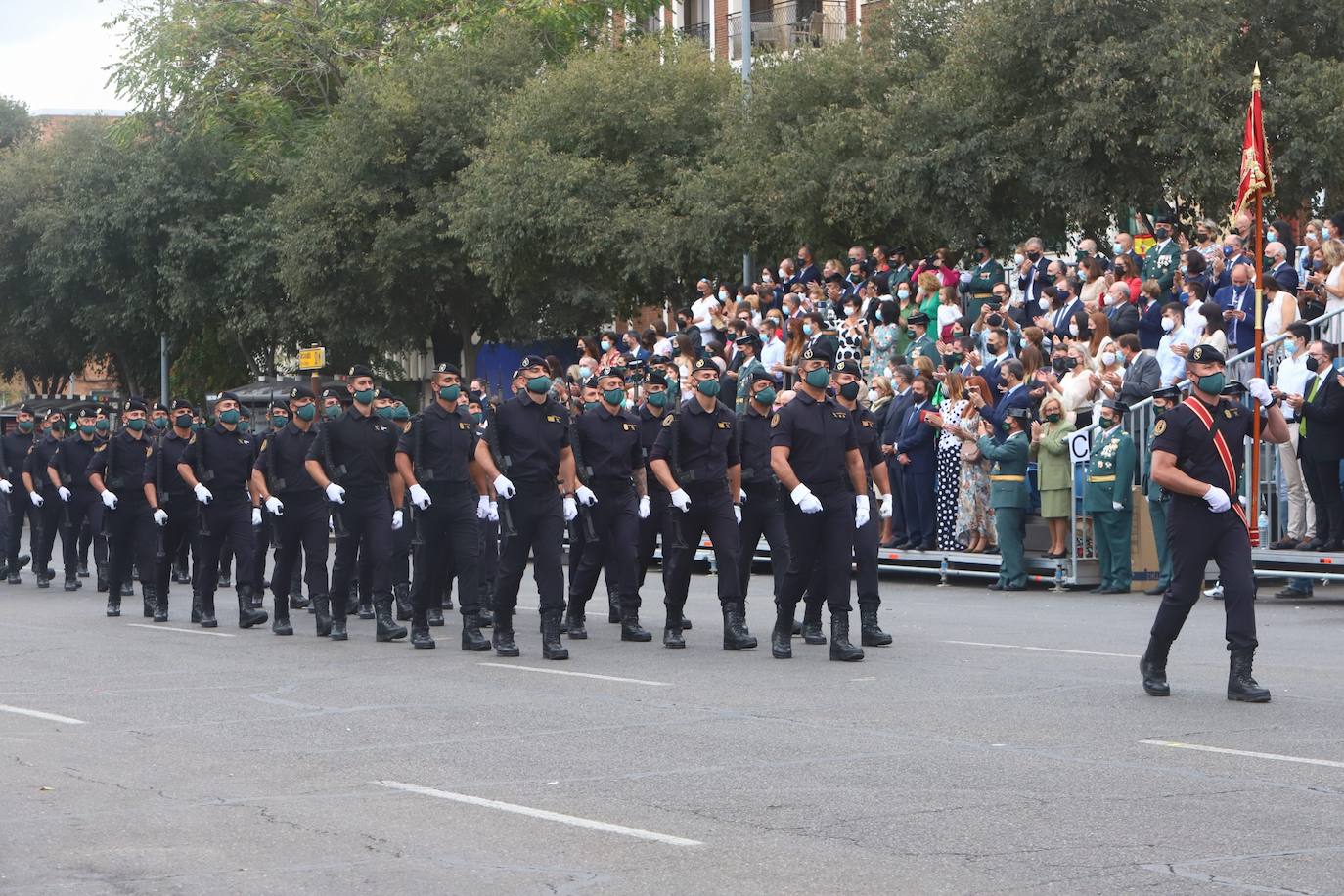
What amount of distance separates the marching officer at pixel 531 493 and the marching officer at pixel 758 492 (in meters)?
1.41

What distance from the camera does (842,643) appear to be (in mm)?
13086

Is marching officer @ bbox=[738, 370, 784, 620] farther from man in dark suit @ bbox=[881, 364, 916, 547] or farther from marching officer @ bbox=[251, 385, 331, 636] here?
man in dark suit @ bbox=[881, 364, 916, 547]

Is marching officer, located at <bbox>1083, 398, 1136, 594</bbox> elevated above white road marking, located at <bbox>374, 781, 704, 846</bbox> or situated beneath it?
elevated above

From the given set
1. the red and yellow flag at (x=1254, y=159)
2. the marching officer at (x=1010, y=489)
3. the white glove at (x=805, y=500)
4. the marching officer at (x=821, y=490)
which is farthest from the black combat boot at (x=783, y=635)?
the red and yellow flag at (x=1254, y=159)

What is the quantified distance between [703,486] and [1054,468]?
592 centimetres

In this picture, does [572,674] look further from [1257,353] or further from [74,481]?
[74,481]

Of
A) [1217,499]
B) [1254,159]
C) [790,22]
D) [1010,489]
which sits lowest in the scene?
[1217,499]

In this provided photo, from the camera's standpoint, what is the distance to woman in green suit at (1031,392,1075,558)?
738 inches

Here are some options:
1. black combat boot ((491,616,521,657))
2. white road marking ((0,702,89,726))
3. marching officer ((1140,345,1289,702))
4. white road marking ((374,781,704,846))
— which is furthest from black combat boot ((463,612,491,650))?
white road marking ((374,781,704,846))

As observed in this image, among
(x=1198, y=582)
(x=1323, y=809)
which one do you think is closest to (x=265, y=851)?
(x=1323, y=809)

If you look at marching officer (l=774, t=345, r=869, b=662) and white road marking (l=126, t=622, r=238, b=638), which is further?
white road marking (l=126, t=622, r=238, b=638)

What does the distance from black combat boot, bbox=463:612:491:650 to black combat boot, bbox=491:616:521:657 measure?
456 mm

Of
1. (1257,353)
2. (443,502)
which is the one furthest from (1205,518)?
(1257,353)

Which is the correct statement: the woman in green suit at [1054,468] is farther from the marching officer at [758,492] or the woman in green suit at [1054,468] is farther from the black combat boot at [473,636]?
the black combat boot at [473,636]
